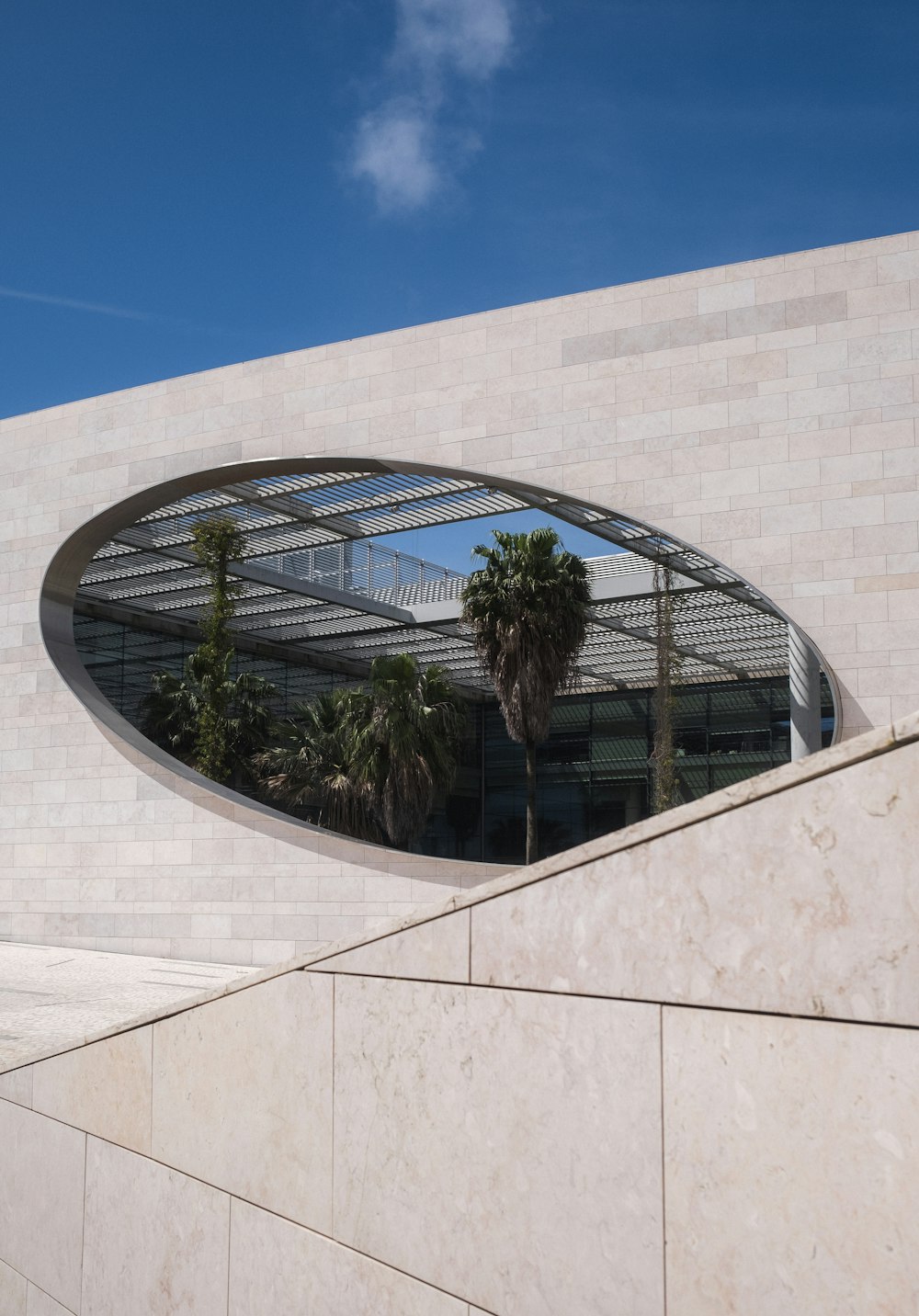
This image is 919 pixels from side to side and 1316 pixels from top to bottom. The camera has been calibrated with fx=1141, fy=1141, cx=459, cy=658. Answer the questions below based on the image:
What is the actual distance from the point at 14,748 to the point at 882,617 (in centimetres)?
1267

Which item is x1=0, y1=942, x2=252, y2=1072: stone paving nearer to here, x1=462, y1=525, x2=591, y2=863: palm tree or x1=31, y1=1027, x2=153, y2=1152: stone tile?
x1=31, y1=1027, x2=153, y2=1152: stone tile

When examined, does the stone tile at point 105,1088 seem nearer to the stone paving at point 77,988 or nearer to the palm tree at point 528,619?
the stone paving at point 77,988


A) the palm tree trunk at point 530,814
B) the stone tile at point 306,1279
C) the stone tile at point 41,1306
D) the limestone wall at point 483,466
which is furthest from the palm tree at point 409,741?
the stone tile at point 306,1279

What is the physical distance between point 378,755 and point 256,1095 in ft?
78.2

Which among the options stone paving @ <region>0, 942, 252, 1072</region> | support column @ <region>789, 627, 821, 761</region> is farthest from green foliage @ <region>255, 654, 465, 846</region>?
support column @ <region>789, 627, 821, 761</region>

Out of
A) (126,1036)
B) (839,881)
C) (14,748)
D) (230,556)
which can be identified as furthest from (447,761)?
(839,881)

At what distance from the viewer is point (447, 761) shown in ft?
93.1

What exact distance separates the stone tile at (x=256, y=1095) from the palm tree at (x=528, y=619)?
16.2m

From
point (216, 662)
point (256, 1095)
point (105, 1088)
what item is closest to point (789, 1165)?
point (256, 1095)

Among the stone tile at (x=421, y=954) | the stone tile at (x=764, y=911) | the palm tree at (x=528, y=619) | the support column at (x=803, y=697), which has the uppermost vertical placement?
the palm tree at (x=528, y=619)

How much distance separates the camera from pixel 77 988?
12.7 metres

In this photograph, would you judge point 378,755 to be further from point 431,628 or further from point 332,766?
point 431,628

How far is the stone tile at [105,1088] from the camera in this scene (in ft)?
15.8

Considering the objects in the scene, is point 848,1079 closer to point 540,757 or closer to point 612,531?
point 612,531
